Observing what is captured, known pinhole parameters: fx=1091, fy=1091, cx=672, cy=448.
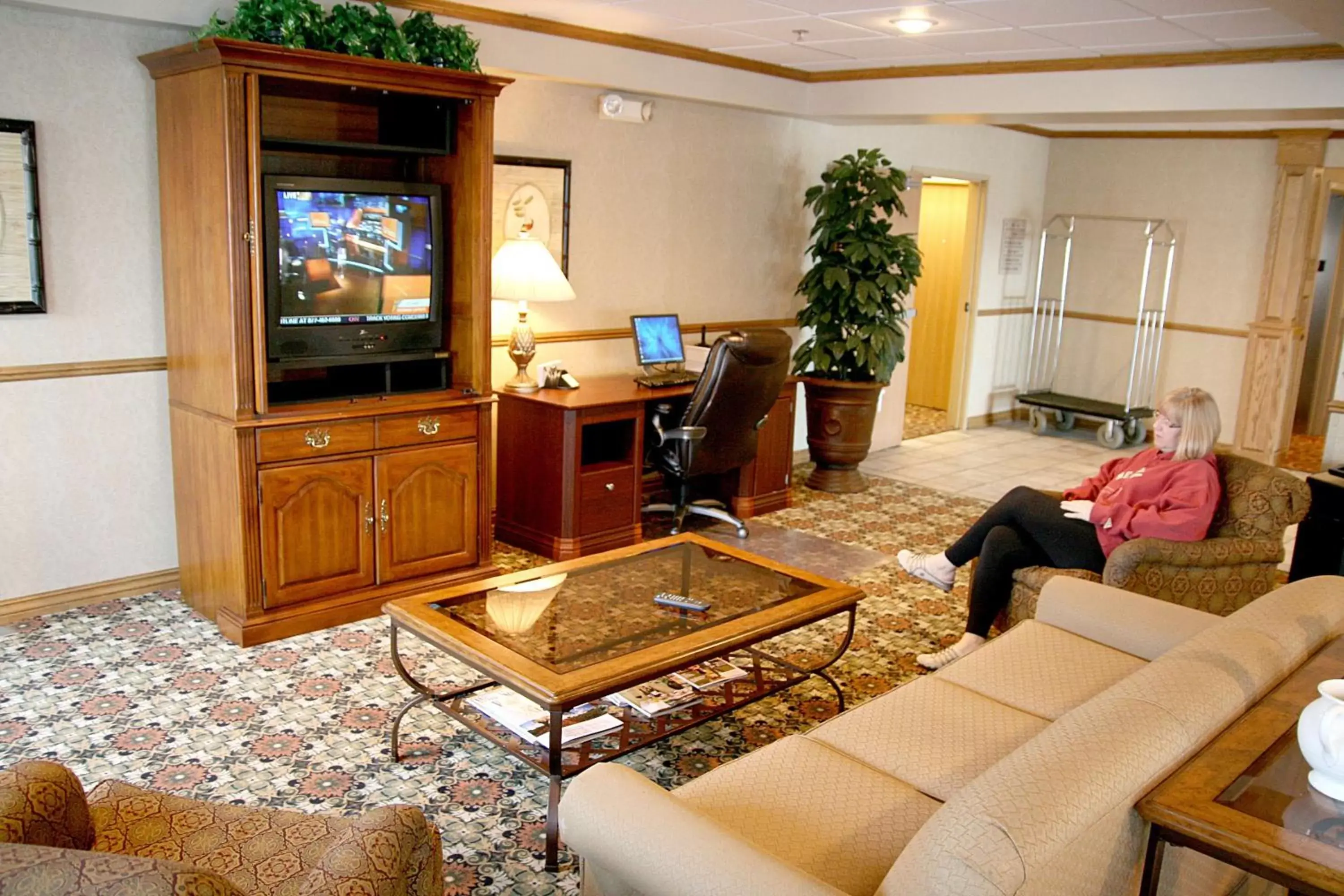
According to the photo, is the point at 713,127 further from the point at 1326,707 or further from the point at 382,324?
the point at 1326,707

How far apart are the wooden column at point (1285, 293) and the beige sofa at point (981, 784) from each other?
17.4 ft

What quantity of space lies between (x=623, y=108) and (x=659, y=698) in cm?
337

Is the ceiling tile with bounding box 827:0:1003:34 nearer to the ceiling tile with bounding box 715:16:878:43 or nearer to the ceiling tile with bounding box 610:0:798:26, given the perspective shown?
the ceiling tile with bounding box 715:16:878:43

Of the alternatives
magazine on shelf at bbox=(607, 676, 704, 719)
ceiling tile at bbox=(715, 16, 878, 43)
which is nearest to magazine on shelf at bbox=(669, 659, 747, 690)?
magazine on shelf at bbox=(607, 676, 704, 719)

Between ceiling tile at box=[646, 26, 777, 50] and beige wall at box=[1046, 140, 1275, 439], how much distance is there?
4.57 meters

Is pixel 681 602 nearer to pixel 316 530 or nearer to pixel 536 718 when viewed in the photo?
pixel 536 718

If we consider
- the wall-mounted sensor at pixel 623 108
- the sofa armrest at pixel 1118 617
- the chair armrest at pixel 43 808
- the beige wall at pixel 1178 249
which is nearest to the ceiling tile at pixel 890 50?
the wall-mounted sensor at pixel 623 108

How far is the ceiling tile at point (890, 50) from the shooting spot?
Result: 5.07m

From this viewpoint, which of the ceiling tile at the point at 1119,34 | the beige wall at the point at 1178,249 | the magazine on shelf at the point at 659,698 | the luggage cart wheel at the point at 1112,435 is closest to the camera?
the magazine on shelf at the point at 659,698

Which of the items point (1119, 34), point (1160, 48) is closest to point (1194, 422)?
point (1119, 34)

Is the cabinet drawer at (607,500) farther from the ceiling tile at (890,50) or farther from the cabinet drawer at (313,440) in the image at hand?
the ceiling tile at (890,50)

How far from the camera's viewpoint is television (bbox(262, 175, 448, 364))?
3.85 m

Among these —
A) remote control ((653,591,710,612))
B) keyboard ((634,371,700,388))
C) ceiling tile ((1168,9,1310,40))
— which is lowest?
remote control ((653,591,710,612))

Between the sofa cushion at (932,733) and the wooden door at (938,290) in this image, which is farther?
the wooden door at (938,290)
